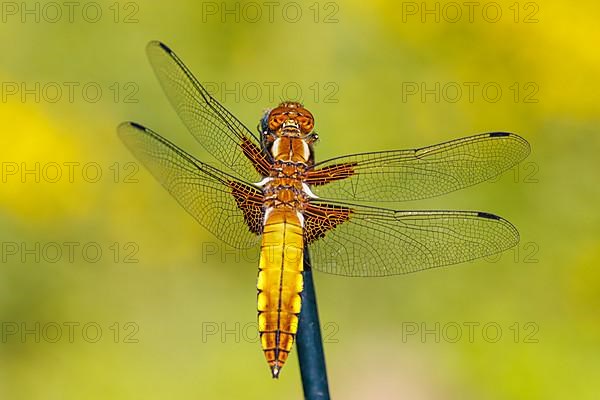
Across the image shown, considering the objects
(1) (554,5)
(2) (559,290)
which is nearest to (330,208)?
(2) (559,290)
